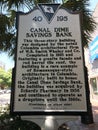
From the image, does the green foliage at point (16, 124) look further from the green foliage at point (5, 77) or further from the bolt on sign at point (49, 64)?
the green foliage at point (5, 77)

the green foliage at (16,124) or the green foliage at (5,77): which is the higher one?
the green foliage at (5,77)

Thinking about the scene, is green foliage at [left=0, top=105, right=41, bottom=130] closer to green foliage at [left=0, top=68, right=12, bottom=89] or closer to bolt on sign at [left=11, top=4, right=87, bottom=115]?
bolt on sign at [left=11, top=4, right=87, bottom=115]

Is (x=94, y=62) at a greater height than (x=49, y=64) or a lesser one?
greater

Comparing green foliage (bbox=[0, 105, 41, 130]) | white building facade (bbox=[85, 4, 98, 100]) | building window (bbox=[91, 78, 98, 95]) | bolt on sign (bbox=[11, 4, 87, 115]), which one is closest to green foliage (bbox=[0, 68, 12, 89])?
building window (bbox=[91, 78, 98, 95])

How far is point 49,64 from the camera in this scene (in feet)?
12.0

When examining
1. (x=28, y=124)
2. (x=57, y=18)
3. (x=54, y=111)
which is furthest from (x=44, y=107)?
(x=28, y=124)

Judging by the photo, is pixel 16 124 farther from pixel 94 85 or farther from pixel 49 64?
pixel 94 85

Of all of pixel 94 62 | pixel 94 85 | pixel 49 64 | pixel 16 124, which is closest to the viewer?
pixel 49 64

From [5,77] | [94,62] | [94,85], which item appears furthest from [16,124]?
[5,77]

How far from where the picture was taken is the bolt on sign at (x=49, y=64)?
11.4 ft

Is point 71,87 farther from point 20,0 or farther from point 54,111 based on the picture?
point 20,0

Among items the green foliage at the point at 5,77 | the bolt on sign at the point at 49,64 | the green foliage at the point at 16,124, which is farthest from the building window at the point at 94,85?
the green foliage at the point at 5,77

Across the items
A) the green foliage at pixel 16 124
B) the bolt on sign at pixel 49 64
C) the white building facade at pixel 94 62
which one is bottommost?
the green foliage at pixel 16 124

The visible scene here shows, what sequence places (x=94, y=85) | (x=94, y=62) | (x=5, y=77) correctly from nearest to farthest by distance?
1. (x=94, y=62)
2. (x=94, y=85)
3. (x=5, y=77)
